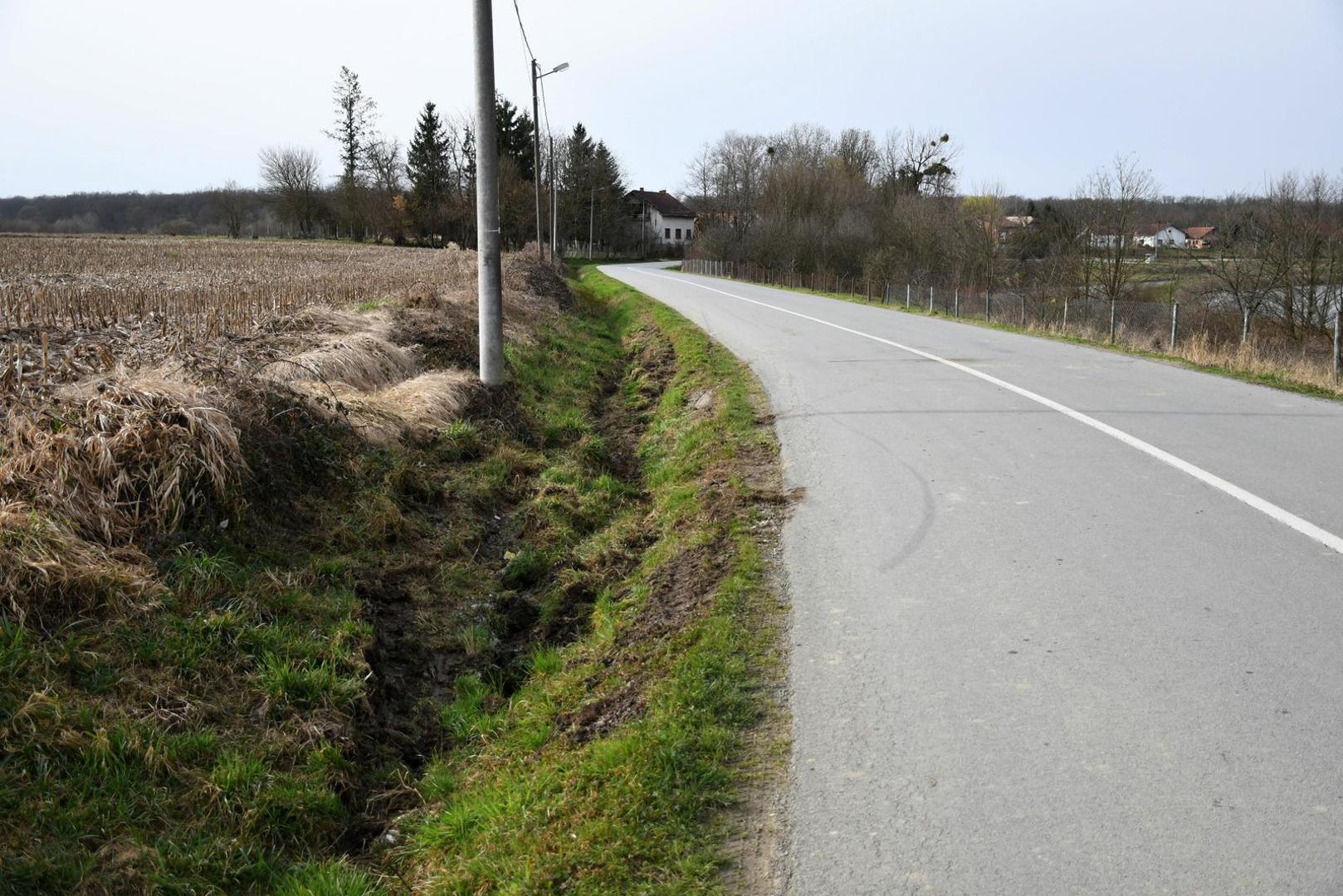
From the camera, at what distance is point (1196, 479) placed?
682 centimetres

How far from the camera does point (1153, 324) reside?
89.0 ft

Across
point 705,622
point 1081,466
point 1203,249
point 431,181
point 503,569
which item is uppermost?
point 431,181

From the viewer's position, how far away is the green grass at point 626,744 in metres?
3.24

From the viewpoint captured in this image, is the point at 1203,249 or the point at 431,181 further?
the point at 431,181

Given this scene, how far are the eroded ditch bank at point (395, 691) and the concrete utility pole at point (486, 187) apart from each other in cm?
277

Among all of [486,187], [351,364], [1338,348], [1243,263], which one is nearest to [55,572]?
[351,364]

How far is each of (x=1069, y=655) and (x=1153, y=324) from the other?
26240mm

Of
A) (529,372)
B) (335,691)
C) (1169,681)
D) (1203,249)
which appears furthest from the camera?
(1203,249)

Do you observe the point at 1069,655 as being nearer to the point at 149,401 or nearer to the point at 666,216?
the point at 149,401

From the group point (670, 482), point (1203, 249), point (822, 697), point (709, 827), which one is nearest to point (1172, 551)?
point (822, 697)

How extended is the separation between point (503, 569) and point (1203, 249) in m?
35.6

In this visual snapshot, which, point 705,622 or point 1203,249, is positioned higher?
point 1203,249

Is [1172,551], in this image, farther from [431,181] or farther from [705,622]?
[431,181]

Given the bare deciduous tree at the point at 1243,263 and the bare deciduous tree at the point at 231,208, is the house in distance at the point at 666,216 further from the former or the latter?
the bare deciduous tree at the point at 1243,263
